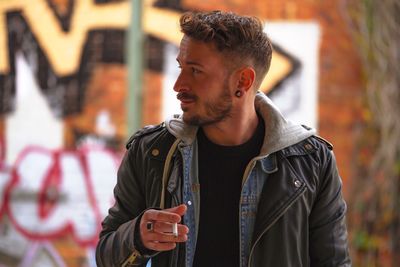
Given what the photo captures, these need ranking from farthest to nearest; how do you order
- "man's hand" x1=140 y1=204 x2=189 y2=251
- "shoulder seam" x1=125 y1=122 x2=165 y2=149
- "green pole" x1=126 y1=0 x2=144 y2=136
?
"green pole" x1=126 y1=0 x2=144 y2=136 → "shoulder seam" x1=125 y1=122 x2=165 y2=149 → "man's hand" x1=140 y1=204 x2=189 y2=251

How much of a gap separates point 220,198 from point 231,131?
205 mm

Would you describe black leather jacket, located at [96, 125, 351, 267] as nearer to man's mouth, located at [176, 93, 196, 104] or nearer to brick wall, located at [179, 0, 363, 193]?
man's mouth, located at [176, 93, 196, 104]

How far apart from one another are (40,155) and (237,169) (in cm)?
313

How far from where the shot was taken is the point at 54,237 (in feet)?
16.7

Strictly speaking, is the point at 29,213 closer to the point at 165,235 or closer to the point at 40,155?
the point at 40,155

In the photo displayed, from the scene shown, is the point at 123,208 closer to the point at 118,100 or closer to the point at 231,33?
the point at 231,33

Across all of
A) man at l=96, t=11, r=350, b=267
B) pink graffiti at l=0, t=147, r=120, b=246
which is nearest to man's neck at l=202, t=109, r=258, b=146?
man at l=96, t=11, r=350, b=267

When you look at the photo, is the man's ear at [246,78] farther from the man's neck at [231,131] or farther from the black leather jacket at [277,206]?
the black leather jacket at [277,206]

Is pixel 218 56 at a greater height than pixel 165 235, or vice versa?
pixel 218 56

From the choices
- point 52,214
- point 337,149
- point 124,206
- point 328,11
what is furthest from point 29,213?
point 124,206

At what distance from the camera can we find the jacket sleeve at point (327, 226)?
7.26ft

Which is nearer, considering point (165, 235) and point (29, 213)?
point (165, 235)

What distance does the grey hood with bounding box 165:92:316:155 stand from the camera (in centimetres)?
221

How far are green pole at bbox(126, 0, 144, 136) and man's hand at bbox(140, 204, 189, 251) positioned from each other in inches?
120
